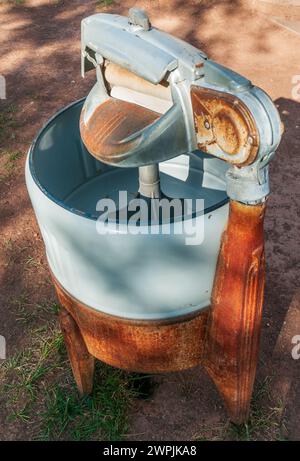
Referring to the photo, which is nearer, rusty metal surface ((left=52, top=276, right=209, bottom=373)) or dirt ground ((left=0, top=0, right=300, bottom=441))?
rusty metal surface ((left=52, top=276, right=209, bottom=373))

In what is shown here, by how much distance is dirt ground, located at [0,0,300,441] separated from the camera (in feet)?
5.63

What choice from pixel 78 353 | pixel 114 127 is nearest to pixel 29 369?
pixel 78 353

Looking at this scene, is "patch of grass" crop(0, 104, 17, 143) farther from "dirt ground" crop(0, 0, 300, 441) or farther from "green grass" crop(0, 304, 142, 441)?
"green grass" crop(0, 304, 142, 441)

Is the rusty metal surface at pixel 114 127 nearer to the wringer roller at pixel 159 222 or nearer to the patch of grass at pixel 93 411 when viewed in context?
the wringer roller at pixel 159 222

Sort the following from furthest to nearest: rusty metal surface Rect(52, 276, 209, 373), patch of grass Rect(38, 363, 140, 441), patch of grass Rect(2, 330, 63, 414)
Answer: patch of grass Rect(2, 330, 63, 414) → patch of grass Rect(38, 363, 140, 441) → rusty metal surface Rect(52, 276, 209, 373)

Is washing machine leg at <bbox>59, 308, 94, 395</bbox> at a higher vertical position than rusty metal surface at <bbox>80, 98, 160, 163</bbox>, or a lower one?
lower

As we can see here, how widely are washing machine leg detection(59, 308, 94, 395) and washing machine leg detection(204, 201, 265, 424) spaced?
14.3 inches

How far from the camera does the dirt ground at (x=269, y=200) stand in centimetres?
171

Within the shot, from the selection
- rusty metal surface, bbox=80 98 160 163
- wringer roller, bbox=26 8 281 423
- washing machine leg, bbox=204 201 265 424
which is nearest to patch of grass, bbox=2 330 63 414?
wringer roller, bbox=26 8 281 423

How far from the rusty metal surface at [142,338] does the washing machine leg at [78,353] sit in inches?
1.2

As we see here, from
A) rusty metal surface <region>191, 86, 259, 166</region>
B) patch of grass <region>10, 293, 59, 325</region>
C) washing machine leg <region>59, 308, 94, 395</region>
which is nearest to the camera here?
rusty metal surface <region>191, 86, 259, 166</region>

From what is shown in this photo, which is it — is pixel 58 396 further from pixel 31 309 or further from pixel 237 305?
pixel 237 305

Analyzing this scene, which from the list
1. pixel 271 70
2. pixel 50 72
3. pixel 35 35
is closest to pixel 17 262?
pixel 50 72

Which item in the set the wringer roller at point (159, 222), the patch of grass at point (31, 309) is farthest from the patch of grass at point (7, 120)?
the wringer roller at point (159, 222)
